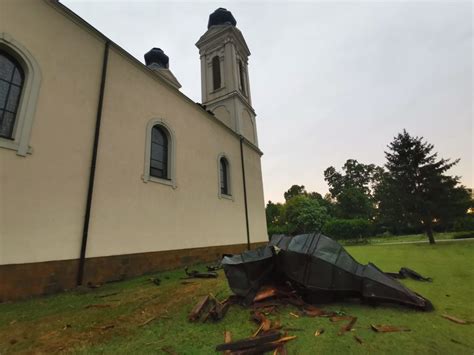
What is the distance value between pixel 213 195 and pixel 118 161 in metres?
4.82

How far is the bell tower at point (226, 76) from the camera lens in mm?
15195

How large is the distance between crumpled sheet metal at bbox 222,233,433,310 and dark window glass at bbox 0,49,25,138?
5.48m

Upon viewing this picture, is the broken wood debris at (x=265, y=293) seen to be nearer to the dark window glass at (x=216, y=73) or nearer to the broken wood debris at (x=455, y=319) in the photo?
the broken wood debris at (x=455, y=319)

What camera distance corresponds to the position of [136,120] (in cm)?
713

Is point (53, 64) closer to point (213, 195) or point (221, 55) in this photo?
point (213, 195)

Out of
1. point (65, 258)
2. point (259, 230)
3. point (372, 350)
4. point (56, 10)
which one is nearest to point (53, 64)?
point (56, 10)

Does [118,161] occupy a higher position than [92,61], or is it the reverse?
[92,61]

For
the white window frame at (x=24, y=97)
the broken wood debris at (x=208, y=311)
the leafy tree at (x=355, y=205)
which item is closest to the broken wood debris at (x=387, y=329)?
the broken wood debris at (x=208, y=311)

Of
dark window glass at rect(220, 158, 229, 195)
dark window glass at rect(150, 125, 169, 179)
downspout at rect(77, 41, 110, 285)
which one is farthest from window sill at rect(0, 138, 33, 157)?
dark window glass at rect(220, 158, 229, 195)

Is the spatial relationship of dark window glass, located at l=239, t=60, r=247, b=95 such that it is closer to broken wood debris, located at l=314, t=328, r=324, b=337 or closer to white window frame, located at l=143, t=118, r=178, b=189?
white window frame, located at l=143, t=118, r=178, b=189

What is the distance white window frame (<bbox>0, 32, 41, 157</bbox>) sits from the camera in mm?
4445

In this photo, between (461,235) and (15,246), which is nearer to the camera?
(15,246)

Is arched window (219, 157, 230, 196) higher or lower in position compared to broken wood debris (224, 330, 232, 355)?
higher

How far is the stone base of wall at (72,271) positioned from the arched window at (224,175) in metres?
4.50
